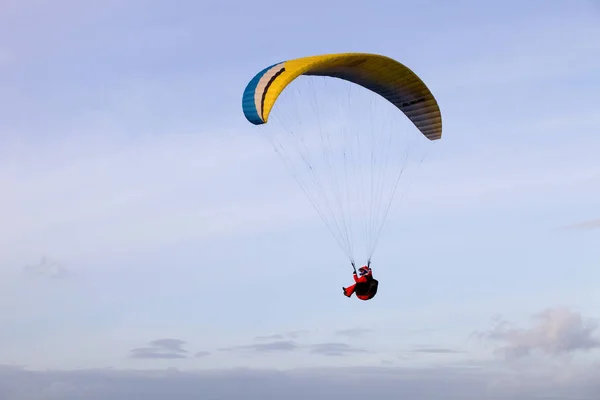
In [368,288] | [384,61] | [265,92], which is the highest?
[384,61]

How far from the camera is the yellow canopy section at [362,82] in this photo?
44500 mm

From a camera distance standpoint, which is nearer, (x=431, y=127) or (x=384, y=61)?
(x=384, y=61)

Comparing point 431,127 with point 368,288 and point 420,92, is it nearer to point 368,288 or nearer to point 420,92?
point 420,92

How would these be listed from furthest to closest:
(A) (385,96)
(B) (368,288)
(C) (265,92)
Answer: (A) (385,96), (B) (368,288), (C) (265,92)

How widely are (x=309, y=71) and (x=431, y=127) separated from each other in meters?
8.93

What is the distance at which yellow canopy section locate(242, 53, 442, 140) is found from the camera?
146 ft

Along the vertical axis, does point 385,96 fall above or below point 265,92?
above

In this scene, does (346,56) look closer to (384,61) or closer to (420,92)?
(384,61)

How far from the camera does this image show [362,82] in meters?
52.0

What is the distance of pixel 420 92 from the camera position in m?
52.0

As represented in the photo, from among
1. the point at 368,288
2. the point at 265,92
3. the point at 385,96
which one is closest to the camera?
the point at 265,92

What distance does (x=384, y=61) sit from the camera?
49.4 m

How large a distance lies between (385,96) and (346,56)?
6861 millimetres

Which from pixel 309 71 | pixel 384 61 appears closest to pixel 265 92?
pixel 309 71
